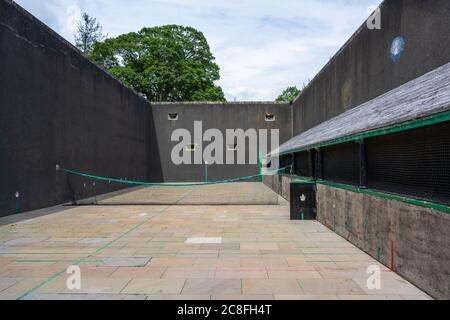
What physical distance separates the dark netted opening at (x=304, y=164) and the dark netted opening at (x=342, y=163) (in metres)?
1.61

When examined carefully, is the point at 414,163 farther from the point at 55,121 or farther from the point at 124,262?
the point at 55,121

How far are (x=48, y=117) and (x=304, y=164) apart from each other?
11.7m

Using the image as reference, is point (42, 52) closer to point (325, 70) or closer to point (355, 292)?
point (325, 70)

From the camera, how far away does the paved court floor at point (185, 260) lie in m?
5.41

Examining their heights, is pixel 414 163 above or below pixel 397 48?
below

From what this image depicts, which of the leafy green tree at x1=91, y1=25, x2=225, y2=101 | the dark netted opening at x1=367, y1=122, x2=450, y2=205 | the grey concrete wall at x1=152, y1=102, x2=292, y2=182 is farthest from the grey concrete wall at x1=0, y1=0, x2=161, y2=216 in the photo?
the leafy green tree at x1=91, y1=25, x2=225, y2=101

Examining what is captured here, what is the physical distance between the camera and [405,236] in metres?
5.76

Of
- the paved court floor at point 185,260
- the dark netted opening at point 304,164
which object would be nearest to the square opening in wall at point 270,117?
the dark netted opening at point 304,164

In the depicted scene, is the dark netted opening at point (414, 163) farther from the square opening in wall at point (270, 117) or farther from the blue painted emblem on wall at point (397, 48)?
the square opening in wall at point (270, 117)

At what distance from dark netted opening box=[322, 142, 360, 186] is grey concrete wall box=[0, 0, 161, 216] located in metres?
11.4

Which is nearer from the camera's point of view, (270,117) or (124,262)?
(124,262)

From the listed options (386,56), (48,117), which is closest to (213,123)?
(48,117)

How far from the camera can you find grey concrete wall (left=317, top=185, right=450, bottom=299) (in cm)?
480

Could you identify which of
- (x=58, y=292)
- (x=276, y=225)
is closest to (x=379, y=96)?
(x=276, y=225)
